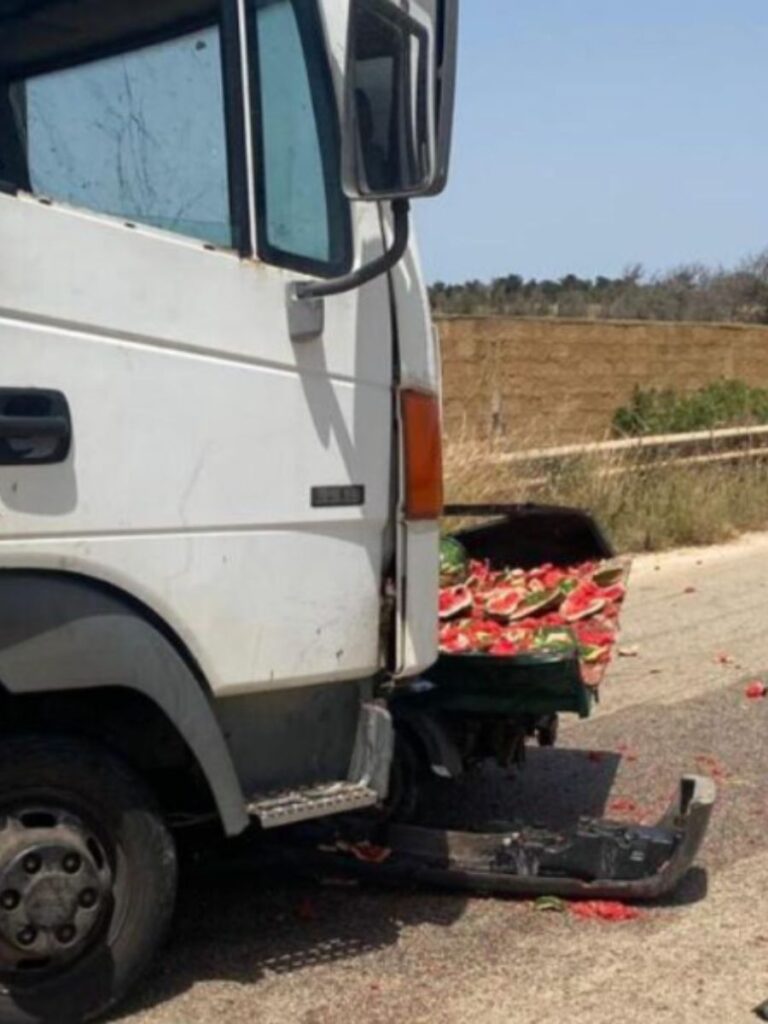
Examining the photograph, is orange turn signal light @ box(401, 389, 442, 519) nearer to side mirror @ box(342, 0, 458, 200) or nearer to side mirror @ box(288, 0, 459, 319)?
side mirror @ box(288, 0, 459, 319)

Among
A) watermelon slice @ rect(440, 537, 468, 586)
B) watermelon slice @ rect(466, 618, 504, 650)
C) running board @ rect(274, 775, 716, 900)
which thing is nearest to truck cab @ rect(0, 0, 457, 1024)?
running board @ rect(274, 775, 716, 900)

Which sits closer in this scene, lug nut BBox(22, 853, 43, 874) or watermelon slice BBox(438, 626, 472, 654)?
lug nut BBox(22, 853, 43, 874)

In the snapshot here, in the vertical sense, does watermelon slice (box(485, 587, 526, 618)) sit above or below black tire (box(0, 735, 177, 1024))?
above

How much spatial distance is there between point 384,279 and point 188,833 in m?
1.69

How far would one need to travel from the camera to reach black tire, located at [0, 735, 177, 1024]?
4.01 metres

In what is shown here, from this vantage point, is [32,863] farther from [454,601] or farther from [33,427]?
[454,601]

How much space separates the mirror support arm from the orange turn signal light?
16.9 inches

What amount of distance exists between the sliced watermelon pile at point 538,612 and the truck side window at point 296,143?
5.14 ft

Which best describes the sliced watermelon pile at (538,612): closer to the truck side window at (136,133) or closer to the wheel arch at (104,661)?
the wheel arch at (104,661)

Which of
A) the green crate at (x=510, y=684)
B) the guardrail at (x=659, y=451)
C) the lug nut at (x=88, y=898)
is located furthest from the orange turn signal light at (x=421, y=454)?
the guardrail at (x=659, y=451)

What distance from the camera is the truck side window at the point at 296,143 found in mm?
4355

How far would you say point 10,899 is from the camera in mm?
3961

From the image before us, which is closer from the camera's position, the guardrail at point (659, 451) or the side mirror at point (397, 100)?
the side mirror at point (397, 100)

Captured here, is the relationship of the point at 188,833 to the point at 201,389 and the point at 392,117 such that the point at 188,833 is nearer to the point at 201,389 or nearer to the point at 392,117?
the point at 201,389
